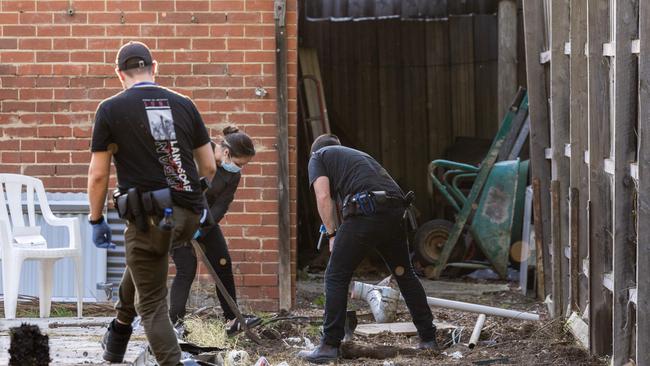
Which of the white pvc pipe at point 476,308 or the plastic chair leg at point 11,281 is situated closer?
the plastic chair leg at point 11,281

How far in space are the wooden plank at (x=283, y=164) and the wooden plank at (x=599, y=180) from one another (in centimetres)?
312

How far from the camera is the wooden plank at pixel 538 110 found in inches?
381

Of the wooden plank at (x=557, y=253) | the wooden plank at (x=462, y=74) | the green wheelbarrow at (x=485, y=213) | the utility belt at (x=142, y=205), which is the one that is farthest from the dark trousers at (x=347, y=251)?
the wooden plank at (x=462, y=74)

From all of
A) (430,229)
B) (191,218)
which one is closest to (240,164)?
(191,218)

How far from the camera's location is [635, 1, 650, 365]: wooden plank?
5754mm

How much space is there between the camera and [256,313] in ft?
31.5

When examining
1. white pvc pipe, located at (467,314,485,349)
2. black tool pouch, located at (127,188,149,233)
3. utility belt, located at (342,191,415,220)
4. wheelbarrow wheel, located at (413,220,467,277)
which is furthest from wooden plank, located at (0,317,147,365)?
wheelbarrow wheel, located at (413,220,467,277)

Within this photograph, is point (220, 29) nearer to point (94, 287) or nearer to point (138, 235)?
point (94, 287)

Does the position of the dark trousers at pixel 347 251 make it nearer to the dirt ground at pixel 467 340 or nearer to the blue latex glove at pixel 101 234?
the dirt ground at pixel 467 340

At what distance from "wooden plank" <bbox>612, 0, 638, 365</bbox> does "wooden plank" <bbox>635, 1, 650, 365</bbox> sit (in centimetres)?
36

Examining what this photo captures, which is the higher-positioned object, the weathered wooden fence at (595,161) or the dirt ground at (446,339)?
the weathered wooden fence at (595,161)

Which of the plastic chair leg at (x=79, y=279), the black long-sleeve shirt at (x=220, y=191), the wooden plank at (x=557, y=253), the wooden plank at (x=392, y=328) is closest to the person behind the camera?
the black long-sleeve shirt at (x=220, y=191)

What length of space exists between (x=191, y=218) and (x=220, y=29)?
12.4 ft

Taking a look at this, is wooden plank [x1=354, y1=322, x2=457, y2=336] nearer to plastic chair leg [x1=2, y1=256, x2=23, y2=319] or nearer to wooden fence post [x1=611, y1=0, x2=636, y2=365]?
wooden fence post [x1=611, y1=0, x2=636, y2=365]
